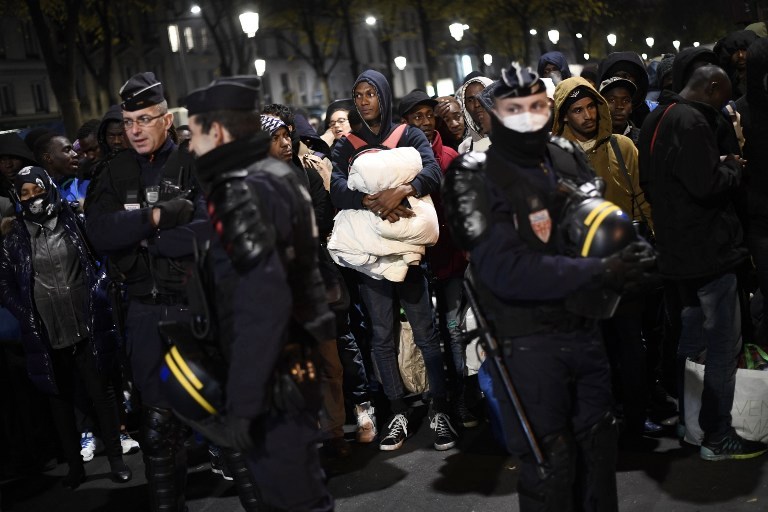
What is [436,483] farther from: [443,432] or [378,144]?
[378,144]

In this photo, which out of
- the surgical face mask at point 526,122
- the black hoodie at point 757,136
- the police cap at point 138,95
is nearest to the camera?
the surgical face mask at point 526,122

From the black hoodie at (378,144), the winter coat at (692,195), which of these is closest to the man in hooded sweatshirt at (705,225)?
the winter coat at (692,195)

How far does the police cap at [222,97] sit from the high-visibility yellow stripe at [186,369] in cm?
99

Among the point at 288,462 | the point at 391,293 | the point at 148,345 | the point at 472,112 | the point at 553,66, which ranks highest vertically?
the point at 553,66

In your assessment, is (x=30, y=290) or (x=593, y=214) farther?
(x=30, y=290)

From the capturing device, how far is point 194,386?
151 inches

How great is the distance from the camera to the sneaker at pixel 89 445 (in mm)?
7555

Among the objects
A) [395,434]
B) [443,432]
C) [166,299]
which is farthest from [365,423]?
[166,299]

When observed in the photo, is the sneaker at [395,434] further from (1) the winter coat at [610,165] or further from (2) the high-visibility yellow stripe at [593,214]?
A: (2) the high-visibility yellow stripe at [593,214]

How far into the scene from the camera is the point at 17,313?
6715 millimetres

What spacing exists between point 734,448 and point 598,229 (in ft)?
8.17

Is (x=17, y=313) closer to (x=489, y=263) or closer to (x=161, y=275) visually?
(x=161, y=275)

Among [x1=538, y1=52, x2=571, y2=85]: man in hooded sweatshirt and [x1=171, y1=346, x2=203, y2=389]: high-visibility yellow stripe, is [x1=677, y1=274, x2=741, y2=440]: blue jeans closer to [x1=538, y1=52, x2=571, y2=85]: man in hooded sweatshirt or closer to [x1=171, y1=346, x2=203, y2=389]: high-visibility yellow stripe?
[x1=171, y1=346, x2=203, y2=389]: high-visibility yellow stripe

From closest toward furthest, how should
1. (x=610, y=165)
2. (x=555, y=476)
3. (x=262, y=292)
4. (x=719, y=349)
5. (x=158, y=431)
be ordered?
(x=262, y=292) < (x=555, y=476) < (x=158, y=431) < (x=719, y=349) < (x=610, y=165)
